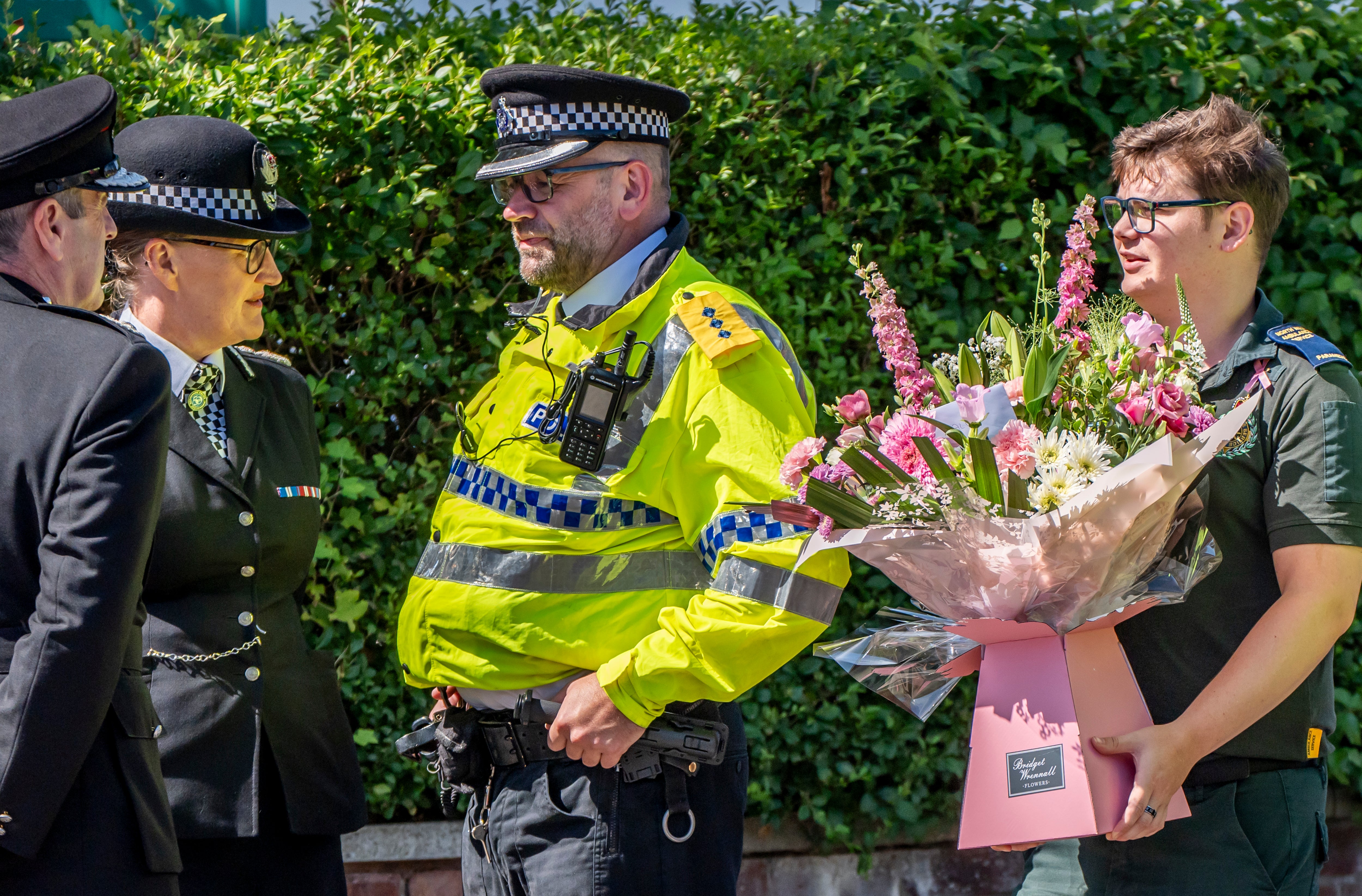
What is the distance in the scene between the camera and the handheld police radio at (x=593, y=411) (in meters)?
2.49

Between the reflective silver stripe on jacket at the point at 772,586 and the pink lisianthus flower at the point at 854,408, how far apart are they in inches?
14.0

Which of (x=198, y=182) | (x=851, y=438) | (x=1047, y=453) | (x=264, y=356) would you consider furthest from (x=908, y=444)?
(x=264, y=356)

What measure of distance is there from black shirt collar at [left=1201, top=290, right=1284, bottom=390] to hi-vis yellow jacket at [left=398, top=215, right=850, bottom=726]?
746 mm

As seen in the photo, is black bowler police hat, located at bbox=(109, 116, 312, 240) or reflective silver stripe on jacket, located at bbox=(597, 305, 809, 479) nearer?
reflective silver stripe on jacket, located at bbox=(597, 305, 809, 479)

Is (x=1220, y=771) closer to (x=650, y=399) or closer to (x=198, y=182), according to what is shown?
(x=650, y=399)

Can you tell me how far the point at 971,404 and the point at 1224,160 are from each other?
0.86m

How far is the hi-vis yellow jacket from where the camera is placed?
2332 millimetres

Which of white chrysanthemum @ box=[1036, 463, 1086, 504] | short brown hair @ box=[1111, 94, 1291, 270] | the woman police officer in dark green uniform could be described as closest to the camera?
white chrysanthemum @ box=[1036, 463, 1086, 504]

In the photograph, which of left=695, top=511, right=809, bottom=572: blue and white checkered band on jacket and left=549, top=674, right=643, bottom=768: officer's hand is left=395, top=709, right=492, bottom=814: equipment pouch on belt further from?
left=695, top=511, right=809, bottom=572: blue and white checkered band on jacket

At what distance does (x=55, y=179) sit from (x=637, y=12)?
7.41 ft

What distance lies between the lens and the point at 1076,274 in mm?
2219

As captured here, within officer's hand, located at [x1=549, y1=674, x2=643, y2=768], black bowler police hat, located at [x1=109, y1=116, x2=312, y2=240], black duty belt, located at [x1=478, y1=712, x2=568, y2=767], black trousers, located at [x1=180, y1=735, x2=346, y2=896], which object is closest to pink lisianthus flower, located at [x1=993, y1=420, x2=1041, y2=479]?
officer's hand, located at [x1=549, y1=674, x2=643, y2=768]

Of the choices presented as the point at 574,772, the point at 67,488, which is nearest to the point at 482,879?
the point at 574,772

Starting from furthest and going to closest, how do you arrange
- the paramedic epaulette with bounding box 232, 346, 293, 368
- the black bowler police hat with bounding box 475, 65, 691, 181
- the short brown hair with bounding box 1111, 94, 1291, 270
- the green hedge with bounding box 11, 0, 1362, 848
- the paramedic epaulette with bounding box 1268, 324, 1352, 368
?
the green hedge with bounding box 11, 0, 1362, 848 → the paramedic epaulette with bounding box 232, 346, 293, 368 → the black bowler police hat with bounding box 475, 65, 691, 181 → the short brown hair with bounding box 1111, 94, 1291, 270 → the paramedic epaulette with bounding box 1268, 324, 1352, 368
